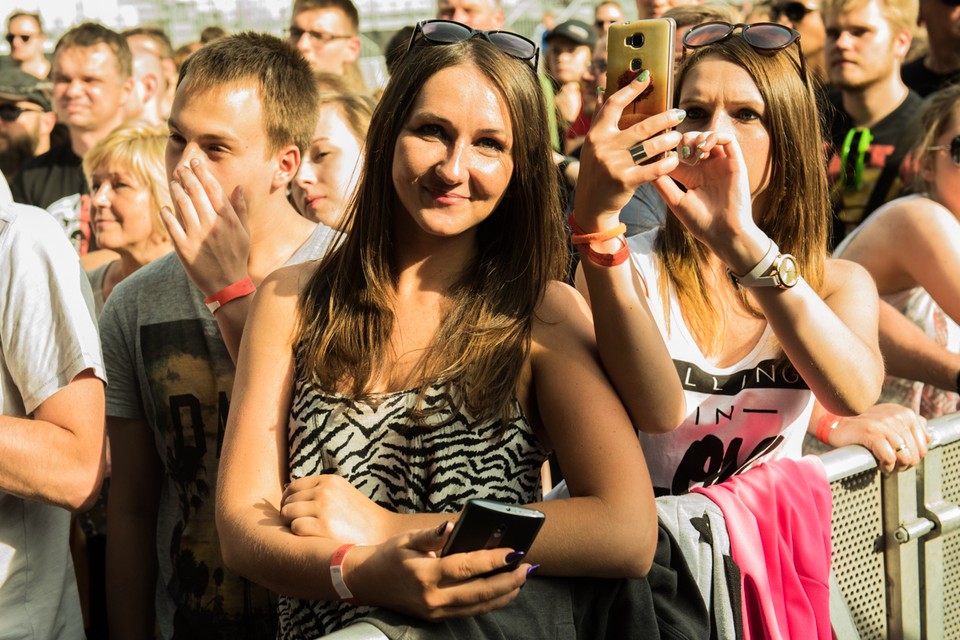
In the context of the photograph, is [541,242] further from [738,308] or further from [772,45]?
[772,45]

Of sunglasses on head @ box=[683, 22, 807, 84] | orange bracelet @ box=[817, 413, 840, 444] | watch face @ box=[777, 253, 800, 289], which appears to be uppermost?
sunglasses on head @ box=[683, 22, 807, 84]

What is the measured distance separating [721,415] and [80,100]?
5489mm

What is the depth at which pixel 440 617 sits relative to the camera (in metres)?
1.82

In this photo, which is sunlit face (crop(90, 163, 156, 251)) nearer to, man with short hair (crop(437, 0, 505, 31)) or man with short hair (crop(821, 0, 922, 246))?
man with short hair (crop(437, 0, 505, 31))

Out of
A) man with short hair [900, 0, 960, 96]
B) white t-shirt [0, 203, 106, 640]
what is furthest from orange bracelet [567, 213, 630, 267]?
man with short hair [900, 0, 960, 96]

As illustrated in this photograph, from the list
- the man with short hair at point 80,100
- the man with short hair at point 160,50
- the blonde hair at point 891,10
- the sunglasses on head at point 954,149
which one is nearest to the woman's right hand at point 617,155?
the sunglasses on head at point 954,149

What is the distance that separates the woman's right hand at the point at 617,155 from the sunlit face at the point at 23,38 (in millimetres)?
9755

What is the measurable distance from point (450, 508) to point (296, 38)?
17.1 feet

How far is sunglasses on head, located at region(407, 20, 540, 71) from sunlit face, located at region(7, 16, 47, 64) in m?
9.32

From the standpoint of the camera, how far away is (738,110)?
2746 millimetres

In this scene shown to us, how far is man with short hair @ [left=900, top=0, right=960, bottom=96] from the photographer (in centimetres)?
599

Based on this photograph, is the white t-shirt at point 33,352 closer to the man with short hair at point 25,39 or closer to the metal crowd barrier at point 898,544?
the metal crowd barrier at point 898,544

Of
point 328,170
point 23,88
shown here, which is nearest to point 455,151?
point 328,170

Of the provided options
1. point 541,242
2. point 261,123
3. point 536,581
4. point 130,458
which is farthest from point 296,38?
point 536,581
